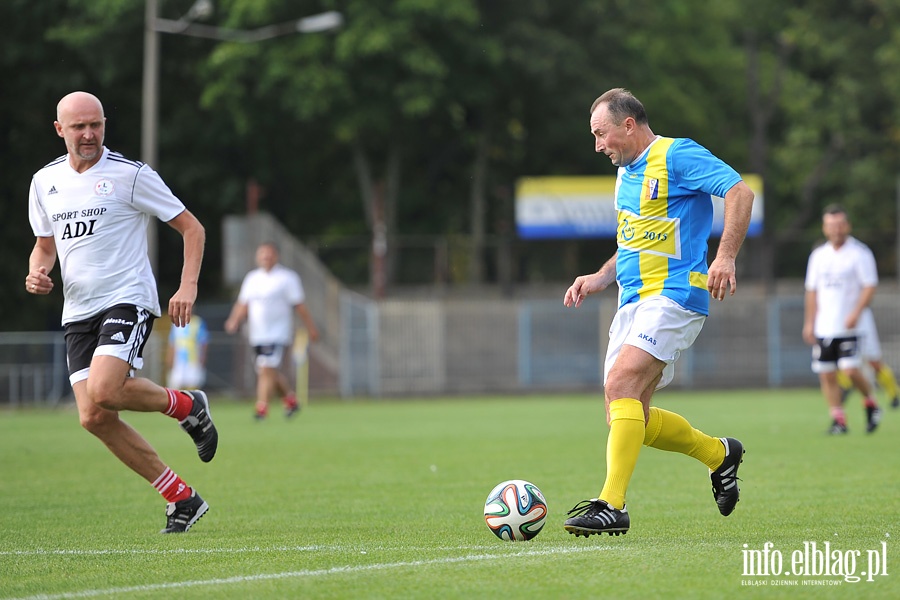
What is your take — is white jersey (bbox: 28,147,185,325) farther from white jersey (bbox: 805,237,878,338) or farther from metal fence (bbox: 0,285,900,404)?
metal fence (bbox: 0,285,900,404)

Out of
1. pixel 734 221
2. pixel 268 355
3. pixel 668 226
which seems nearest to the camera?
pixel 734 221

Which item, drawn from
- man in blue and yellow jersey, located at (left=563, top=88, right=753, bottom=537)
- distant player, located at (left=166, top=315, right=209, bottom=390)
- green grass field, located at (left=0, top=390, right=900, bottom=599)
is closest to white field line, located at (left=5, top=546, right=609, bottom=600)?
green grass field, located at (left=0, top=390, right=900, bottom=599)

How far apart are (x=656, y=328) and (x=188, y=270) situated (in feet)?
8.52

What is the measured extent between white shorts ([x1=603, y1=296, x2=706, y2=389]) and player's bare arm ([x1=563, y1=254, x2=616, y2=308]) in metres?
0.30

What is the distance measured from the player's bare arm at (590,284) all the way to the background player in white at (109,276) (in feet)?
6.70

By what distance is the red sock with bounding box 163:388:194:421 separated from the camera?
311 inches

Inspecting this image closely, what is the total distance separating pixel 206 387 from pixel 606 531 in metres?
26.6

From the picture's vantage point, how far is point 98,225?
25.6ft

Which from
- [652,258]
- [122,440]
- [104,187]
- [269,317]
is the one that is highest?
[104,187]

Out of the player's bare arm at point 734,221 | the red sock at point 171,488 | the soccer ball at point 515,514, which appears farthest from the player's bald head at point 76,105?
the player's bare arm at point 734,221

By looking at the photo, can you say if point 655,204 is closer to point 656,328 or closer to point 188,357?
point 656,328

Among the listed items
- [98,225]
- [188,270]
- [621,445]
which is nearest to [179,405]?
[188,270]

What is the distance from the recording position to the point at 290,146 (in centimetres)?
A: 4028

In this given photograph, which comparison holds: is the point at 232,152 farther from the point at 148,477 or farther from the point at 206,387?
the point at 148,477
